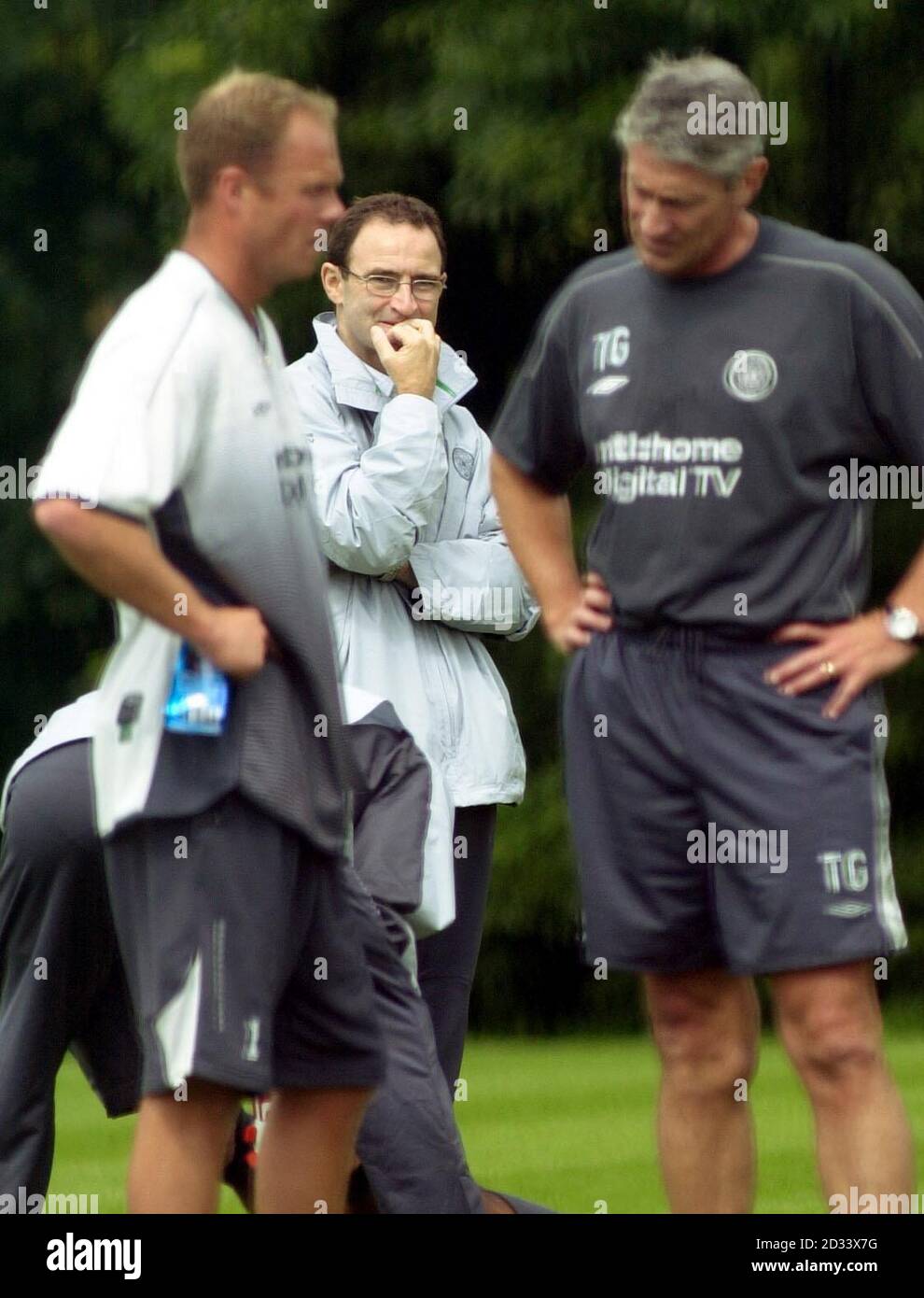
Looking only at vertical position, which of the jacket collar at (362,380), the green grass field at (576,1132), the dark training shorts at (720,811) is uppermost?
the jacket collar at (362,380)

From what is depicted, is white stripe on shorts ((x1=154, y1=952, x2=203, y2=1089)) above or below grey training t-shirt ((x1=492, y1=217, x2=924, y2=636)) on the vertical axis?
below

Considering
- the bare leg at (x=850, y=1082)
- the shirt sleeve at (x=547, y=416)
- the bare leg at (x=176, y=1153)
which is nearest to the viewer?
the bare leg at (x=176, y=1153)

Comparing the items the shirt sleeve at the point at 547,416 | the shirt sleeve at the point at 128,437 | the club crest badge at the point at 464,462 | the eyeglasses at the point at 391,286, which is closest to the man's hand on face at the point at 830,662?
the shirt sleeve at the point at 547,416

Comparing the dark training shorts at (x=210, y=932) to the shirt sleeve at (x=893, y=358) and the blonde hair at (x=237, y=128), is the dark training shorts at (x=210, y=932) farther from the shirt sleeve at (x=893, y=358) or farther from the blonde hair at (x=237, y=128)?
the shirt sleeve at (x=893, y=358)

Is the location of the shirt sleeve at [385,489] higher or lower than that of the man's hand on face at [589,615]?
higher

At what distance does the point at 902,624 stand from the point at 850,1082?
2.40 ft

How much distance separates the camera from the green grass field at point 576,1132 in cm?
630

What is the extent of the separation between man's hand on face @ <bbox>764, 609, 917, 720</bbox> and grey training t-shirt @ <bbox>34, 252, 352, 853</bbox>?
0.78m

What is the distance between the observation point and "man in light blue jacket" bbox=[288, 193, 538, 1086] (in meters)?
5.07

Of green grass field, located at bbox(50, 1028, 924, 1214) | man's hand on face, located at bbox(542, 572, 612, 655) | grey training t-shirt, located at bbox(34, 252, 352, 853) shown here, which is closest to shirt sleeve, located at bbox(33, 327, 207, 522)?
grey training t-shirt, located at bbox(34, 252, 352, 853)

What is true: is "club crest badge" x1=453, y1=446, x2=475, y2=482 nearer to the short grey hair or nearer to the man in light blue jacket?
the man in light blue jacket

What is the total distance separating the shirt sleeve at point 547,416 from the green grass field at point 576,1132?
1931mm

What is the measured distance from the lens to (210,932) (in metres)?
3.57
